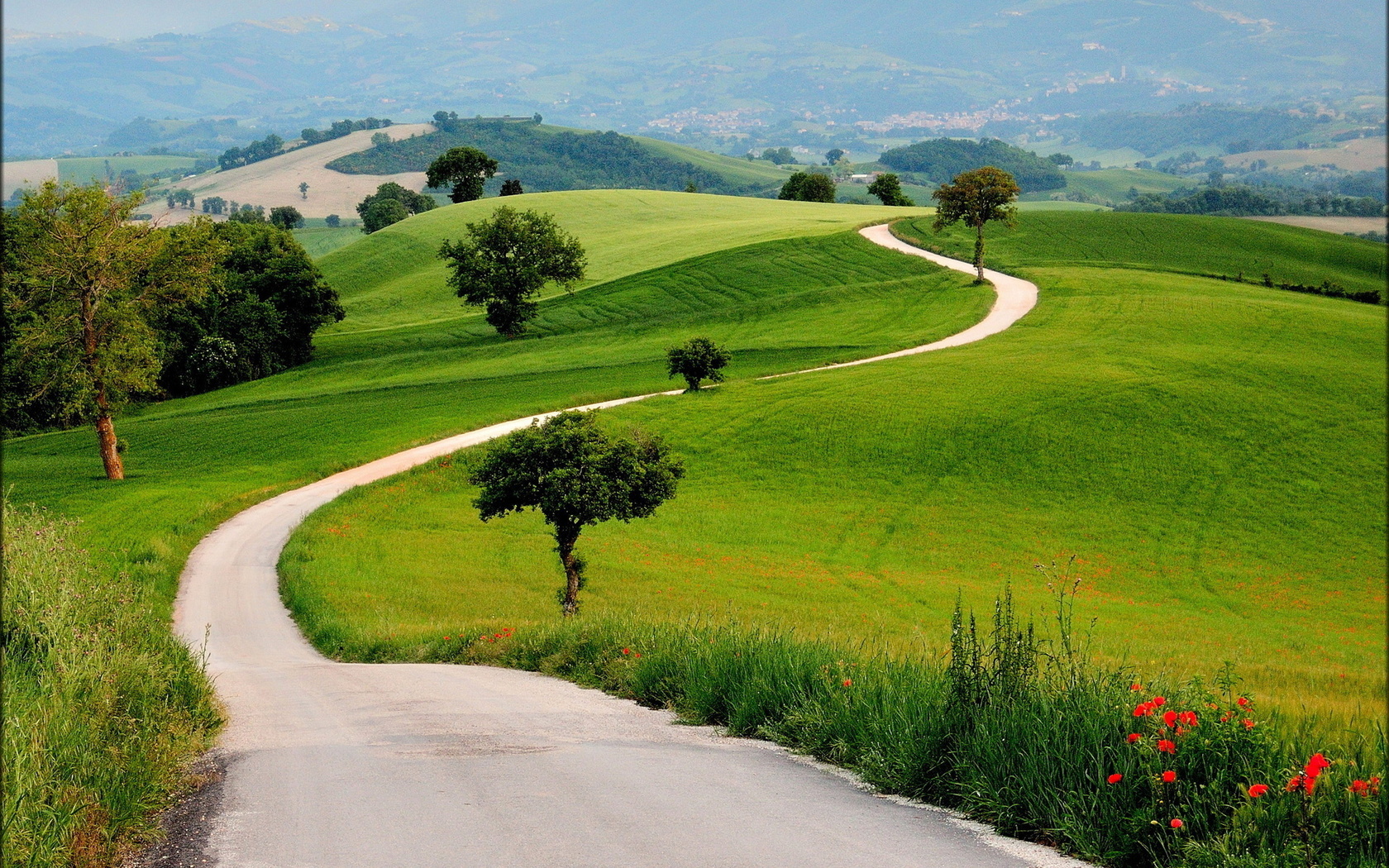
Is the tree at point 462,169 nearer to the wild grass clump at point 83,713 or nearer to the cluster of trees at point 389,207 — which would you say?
the cluster of trees at point 389,207

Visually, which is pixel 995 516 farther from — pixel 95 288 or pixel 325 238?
pixel 325 238

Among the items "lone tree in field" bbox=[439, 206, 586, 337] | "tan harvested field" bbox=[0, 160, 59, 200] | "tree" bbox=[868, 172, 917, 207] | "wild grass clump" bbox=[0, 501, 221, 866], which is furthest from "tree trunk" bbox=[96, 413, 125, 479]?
"tree" bbox=[868, 172, 917, 207]

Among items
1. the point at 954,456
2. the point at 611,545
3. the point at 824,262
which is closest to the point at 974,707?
the point at 611,545

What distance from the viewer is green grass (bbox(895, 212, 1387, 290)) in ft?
262

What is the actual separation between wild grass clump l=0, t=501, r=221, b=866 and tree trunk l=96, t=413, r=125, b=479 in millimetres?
33481

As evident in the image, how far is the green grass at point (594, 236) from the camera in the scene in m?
99.4

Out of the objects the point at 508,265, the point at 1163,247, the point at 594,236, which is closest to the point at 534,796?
the point at 508,265

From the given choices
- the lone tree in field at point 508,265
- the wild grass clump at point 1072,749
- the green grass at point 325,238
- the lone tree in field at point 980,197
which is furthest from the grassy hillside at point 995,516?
the green grass at point 325,238

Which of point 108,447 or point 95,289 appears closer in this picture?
point 95,289

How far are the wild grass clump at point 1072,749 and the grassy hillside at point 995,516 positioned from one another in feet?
29.9

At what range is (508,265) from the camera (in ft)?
256

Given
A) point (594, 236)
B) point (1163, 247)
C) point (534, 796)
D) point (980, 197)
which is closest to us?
point (534, 796)

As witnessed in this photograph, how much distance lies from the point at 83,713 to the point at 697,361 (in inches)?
1803

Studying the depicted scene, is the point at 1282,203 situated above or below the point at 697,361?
above
